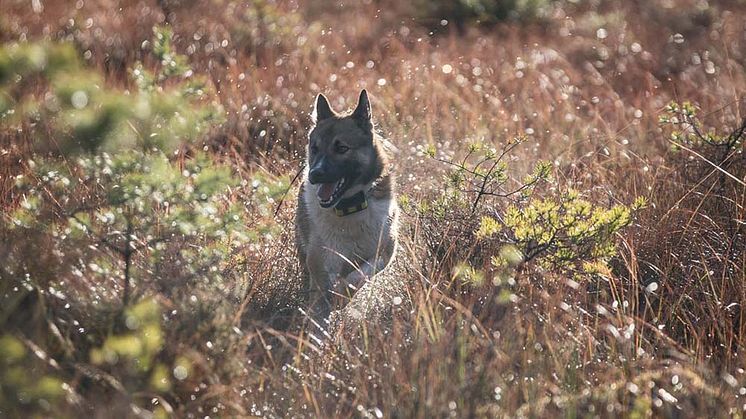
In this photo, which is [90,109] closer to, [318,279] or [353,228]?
[318,279]

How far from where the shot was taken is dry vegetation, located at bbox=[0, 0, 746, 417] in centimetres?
400

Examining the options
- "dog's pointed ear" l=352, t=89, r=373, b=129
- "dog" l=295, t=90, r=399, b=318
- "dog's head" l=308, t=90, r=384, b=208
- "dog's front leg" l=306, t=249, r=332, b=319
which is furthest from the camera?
"dog's pointed ear" l=352, t=89, r=373, b=129

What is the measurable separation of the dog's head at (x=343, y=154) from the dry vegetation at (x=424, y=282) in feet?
1.03

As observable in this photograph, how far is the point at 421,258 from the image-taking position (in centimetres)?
593

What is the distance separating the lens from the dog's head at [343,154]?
6.34 metres

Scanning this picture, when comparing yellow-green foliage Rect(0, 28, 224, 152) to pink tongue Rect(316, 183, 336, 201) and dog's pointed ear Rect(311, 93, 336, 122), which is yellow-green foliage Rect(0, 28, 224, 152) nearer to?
pink tongue Rect(316, 183, 336, 201)

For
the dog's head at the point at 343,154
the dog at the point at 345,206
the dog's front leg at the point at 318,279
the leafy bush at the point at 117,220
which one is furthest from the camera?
the dog's head at the point at 343,154

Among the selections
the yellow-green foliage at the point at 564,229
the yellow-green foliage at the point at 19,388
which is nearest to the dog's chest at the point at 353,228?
the yellow-green foliage at the point at 564,229

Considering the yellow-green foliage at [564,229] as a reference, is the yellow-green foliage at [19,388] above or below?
above

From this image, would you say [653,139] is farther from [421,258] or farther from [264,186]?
[264,186]

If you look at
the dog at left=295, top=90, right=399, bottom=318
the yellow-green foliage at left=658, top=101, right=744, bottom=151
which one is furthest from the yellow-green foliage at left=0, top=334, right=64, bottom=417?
the yellow-green foliage at left=658, top=101, right=744, bottom=151

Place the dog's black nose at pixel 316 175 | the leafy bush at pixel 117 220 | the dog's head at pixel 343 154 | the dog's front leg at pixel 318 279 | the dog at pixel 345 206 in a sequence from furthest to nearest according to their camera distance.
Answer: the dog's head at pixel 343 154, the dog at pixel 345 206, the dog's black nose at pixel 316 175, the dog's front leg at pixel 318 279, the leafy bush at pixel 117 220

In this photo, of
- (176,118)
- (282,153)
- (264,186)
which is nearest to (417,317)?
(264,186)

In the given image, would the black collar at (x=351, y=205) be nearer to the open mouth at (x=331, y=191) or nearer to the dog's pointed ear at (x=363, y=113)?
the open mouth at (x=331, y=191)
